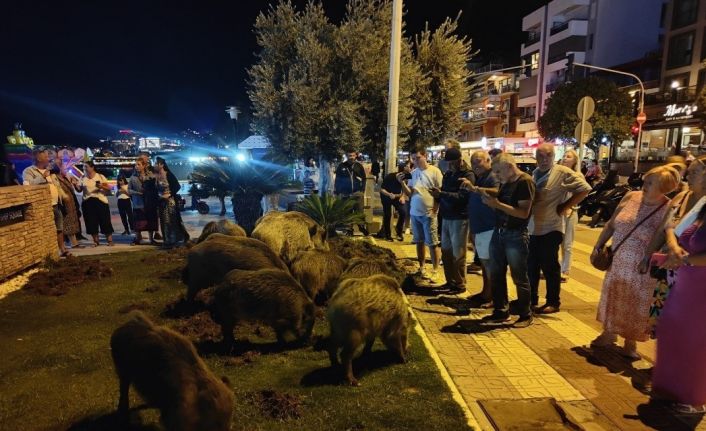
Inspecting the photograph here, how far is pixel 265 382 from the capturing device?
3.87m

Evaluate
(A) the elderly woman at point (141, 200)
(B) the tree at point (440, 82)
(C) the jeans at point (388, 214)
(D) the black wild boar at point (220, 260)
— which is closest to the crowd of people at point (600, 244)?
(D) the black wild boar at point (220, 260)

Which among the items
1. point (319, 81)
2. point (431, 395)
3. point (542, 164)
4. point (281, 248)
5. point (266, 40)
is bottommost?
point (431, 395)

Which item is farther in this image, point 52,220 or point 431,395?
point 52,220

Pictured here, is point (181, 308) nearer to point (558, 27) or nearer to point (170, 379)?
point (170, 379)

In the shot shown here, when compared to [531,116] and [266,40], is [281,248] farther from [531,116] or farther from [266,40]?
[531,116]

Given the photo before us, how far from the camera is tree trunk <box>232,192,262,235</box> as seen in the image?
10.2 meters

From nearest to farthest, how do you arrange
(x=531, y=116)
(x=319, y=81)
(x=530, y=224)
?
1. (x=530, y=224)
2. (x=319, y=81)
3. (x=531, y=116)

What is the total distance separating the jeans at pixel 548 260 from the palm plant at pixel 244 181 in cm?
623

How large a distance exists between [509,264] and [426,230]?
1.94m

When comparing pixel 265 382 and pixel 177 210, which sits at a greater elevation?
pixel 177 210

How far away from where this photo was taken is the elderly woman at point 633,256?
4.16m

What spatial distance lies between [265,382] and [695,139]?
128 feet

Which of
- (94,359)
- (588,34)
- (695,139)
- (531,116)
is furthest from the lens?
(531,116)

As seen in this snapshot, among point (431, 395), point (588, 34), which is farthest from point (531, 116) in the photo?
point (431, 395)
